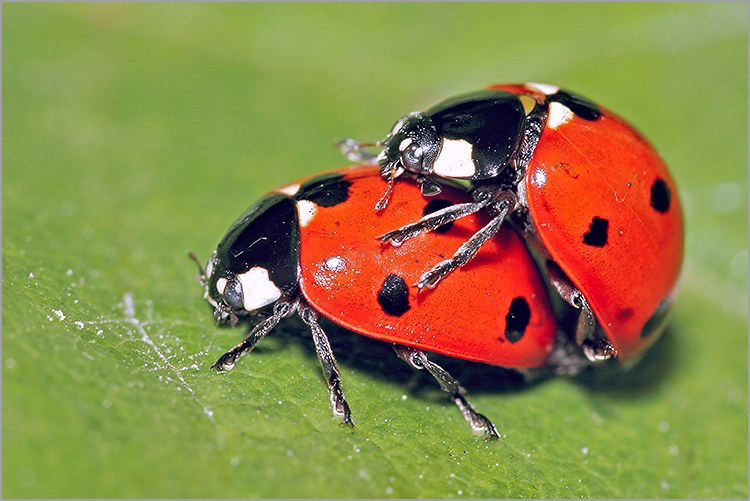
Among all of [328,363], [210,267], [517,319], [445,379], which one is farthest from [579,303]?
[210,267]

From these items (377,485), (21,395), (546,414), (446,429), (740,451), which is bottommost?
(740,451)

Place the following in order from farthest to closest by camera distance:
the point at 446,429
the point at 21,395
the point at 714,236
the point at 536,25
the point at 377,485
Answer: the point at 536,25
the point at 714,236
the point at 446,429
the point at 377,485
the point at 21,395

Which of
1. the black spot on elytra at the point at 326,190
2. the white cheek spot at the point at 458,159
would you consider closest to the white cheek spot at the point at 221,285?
the black spot on elytra at the point at 326,190

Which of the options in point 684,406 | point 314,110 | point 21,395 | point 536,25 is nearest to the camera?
point 21,395

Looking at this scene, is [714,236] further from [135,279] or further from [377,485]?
[135,279]

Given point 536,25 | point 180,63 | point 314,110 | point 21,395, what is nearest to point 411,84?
point 314,110

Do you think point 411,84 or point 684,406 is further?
point 411,84

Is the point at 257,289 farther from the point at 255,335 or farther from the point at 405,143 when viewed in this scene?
the point at 405,143

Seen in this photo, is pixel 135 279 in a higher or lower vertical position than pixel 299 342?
higher
